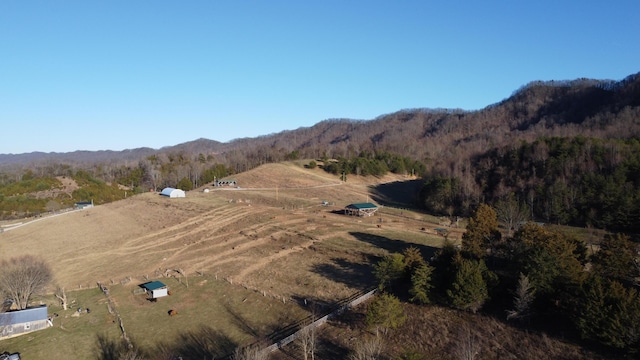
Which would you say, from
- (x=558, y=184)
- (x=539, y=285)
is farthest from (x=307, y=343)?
(x=558, y=184)

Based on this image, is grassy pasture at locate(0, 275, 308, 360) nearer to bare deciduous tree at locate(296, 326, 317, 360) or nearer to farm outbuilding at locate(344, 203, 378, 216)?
bare deciduous tree at locate(296, 326, 317, 360)

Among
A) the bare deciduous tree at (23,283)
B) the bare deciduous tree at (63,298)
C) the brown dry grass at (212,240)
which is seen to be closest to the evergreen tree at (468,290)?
the brown dry grass at (212,240)

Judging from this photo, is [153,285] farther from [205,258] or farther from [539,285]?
[539,285]

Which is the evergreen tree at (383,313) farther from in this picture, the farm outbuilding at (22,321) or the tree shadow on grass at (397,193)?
the tree shadow on grass at (397,193)

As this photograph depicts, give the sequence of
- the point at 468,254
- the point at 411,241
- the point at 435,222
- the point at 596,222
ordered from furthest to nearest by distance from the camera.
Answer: the point at 435,222 < the point at 596,222 < the point at 411,241 < the point at 468,254

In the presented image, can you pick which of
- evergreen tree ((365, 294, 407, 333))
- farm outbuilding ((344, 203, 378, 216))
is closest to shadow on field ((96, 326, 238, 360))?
evergreen tree ((365, 294, 407, 333))

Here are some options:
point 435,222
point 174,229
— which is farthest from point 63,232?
point 435,222

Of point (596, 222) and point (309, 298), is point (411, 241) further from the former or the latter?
point (596, 222)
